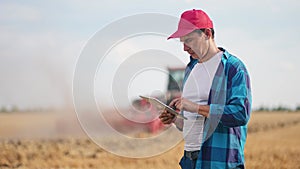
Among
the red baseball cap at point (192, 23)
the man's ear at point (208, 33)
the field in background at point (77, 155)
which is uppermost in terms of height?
the red baseball cap at point (192, 23)

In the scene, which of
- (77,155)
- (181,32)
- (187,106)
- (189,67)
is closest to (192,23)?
(181,32)

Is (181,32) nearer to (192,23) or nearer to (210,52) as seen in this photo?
(192,23)


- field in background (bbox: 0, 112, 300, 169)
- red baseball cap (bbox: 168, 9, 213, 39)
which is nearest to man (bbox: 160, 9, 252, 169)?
red baseball cap (bbox: 168, 9, 213, 39)

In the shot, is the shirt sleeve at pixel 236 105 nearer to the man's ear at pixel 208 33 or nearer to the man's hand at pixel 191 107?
the man's hand at pixel 191 107

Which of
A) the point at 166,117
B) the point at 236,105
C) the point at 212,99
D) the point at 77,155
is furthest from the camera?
the point at 77,155

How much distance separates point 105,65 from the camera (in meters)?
3.23

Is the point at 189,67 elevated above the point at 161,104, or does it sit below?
above

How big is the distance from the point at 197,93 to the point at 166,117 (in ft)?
0.80

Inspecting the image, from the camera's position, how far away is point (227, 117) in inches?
110

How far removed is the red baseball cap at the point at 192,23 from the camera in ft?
9.52

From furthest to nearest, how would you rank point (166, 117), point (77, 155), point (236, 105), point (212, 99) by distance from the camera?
1. point (77, 155)
2. point (166, 117)
3. point (212, 99)
4. point (236, 105)

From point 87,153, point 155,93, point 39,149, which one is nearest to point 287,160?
point 87,153

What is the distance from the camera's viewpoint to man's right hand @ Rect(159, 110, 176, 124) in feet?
10.1

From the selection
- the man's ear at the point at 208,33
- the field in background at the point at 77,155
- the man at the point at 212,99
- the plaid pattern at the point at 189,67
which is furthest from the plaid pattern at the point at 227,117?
the field in background at the point at 77,155
